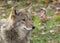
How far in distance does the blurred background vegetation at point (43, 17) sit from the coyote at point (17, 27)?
0.75m

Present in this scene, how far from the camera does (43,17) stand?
27.3ft

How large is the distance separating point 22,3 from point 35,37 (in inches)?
121

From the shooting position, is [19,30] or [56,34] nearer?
[19,30]

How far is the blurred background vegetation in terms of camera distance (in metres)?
6.94

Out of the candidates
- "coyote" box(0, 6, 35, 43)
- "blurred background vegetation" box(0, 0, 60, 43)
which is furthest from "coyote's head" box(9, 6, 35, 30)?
"blurred background vegetation" box(0, 0, 60, 43)

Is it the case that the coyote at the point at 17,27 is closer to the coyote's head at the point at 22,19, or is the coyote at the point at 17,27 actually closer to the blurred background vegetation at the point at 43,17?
the coyote's head at the point at 22,19

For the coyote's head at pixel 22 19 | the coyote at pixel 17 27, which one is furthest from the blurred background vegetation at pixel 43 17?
the coyote's head at pixel 22 19

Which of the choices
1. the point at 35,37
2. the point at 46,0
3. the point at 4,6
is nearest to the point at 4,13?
the point at 4,6

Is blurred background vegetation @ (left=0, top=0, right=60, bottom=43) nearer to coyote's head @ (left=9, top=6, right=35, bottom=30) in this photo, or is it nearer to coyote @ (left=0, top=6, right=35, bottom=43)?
coyote @ (left=0, top=6, right=35, bottom=43)

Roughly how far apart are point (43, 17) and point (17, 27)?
8.41 feet

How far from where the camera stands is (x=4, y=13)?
9133 mm

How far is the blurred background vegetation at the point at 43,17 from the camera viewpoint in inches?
273

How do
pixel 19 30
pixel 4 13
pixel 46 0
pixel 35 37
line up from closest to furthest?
pixel 19 30 < pixel 35 37 < pixel 4 13 < pixel 46 0

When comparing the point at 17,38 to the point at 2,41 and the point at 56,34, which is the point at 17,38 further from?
the point at 56,34
